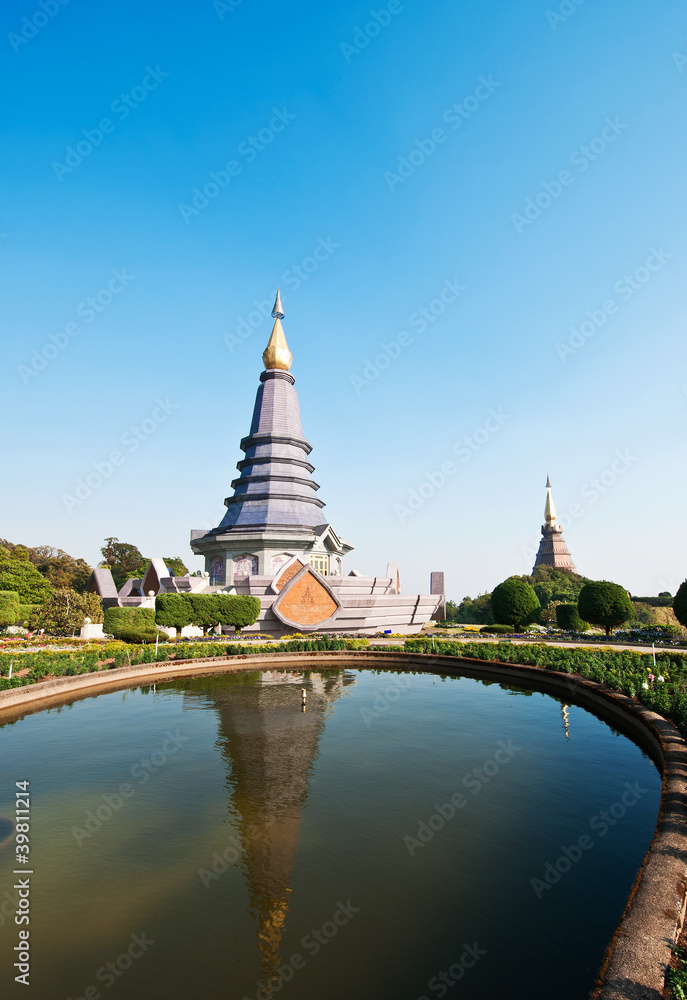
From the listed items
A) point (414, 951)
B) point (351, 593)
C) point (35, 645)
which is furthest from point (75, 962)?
point (351, 593)

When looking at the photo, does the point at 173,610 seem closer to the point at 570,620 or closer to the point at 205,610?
the point at 205,610

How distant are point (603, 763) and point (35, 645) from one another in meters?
30.1

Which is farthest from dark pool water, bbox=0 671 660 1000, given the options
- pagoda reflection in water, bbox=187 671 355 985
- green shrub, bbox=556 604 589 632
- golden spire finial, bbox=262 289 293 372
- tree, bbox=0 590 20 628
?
golden spire finial, bbox=262 289 293 372

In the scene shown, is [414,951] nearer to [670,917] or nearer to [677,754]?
[670,917]

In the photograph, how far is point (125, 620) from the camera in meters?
31.5

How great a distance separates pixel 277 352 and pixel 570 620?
36597 mm

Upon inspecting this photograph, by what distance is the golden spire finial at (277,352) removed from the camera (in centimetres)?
5003

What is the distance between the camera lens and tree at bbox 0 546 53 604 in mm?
52112

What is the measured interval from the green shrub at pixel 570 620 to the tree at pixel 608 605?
6.49 metres

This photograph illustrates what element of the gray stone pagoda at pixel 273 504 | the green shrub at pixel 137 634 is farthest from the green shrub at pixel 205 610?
the gray stone pagoda at pixel 273 504

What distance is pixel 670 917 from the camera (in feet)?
17.3

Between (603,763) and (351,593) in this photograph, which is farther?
(351,593)

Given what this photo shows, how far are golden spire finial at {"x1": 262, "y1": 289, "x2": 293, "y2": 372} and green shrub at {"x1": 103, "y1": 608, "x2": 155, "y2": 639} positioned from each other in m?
27.9

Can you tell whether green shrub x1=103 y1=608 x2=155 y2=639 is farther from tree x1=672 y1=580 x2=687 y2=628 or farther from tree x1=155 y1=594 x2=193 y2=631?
tree x1=672 y1=580 x2=687 y2=628
